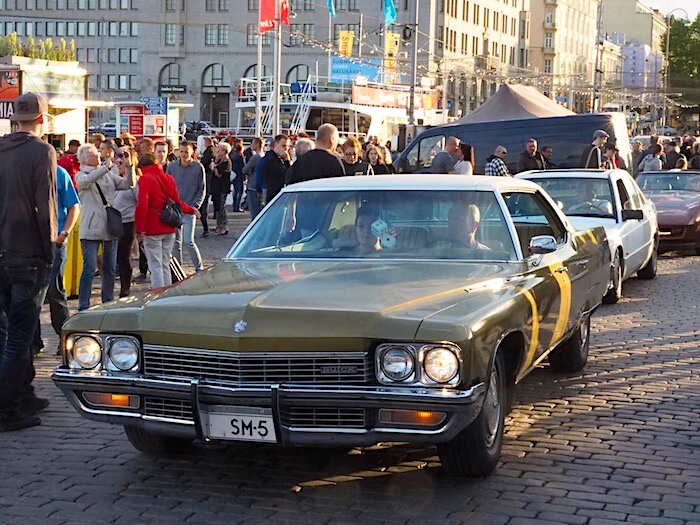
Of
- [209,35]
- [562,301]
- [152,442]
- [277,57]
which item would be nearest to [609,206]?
[562,301]

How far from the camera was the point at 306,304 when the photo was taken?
217 inches

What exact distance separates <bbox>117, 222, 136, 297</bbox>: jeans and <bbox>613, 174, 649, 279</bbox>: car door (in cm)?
554

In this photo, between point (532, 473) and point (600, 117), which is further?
point (600, 117)

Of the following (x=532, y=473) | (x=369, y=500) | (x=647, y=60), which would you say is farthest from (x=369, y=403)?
(x=647, y=60)

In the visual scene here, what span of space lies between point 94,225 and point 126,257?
7.02ft

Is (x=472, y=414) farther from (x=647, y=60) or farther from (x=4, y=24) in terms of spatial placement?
(x=647, y=60)

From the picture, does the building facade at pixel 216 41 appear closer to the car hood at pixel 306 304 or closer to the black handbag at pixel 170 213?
the black handbag at pixel 170 213

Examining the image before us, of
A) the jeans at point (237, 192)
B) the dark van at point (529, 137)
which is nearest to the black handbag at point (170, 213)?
the dark van at point (529, 137)

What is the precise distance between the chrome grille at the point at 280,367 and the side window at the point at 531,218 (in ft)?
6.77

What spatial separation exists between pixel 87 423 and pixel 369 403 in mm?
2742

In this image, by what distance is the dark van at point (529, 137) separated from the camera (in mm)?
23625

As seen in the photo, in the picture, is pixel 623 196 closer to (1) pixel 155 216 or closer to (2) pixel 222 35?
(1) pixel 155 216

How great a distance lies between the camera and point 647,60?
4941 inches

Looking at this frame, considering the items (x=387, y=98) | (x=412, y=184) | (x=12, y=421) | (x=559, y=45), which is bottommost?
(x=12, y=421)
